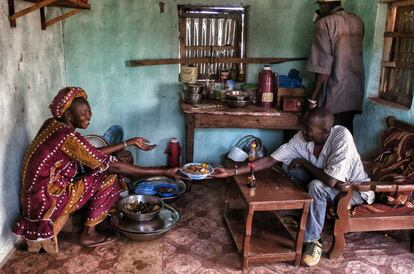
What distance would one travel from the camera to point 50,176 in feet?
9.26

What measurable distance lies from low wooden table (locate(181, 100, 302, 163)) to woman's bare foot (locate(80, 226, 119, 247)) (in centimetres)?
146

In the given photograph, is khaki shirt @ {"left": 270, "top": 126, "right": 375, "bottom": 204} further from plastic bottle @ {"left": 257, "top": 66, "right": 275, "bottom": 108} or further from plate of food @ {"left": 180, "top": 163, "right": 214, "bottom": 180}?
plastic bottle @ {"left": 257, "top": 66, "right": 275, "bottom": 108}

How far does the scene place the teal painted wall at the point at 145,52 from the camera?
4.32 meters

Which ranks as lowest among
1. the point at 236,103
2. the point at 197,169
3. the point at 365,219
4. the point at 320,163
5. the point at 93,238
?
the point at 93,238

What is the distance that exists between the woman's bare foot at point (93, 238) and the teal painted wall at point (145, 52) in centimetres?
170

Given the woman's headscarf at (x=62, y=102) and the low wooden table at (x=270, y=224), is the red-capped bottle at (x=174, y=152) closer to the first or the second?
the low wooden table at (x=270, y=224)

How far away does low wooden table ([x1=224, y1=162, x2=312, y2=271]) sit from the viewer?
2.62 metres

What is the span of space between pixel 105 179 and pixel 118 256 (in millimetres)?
640

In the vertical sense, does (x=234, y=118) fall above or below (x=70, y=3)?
below

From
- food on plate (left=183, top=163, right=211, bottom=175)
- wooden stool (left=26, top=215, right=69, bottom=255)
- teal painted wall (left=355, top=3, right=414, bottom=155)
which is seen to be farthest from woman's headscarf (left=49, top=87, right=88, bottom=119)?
teal painted wall (left=355, top=3, right=414, bottom=155)

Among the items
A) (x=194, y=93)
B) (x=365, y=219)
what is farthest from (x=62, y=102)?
(x=365, y=219)

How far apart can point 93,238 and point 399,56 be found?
131 inches

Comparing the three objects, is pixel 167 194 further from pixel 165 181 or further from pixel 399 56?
pixel 399 56

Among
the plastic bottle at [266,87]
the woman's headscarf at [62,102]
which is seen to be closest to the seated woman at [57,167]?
the woman's headscarf at [62,102]
